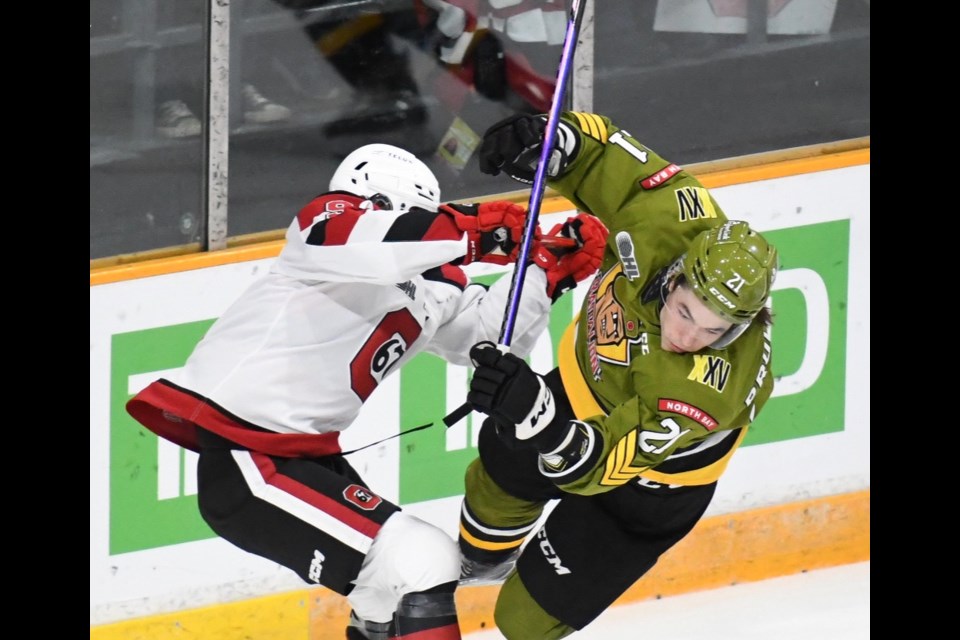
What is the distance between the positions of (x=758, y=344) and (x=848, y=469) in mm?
1666

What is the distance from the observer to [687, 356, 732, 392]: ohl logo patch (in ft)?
13.6

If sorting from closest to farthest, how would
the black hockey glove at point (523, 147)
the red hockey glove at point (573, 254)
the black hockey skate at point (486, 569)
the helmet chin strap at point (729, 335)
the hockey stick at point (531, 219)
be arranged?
the helmet chin strap at point (729, 335) → the hockey stick at point (531, 219) → the black hockey glove at point (523, 147) → the red hockey glove at point (573, 254) → the black hockey skate at point (486, 569)

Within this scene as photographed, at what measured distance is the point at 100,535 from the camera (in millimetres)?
5207

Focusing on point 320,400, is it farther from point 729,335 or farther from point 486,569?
point 729,335

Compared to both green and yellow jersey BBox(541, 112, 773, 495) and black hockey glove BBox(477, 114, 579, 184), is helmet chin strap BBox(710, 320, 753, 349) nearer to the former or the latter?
green and yellow jersey BBox(541, 112, 773, 495)

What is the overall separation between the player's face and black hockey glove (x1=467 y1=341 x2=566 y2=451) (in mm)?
269

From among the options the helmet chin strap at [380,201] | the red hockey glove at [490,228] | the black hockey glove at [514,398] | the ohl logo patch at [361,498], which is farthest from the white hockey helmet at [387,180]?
the ohl logo patch at [361,498]

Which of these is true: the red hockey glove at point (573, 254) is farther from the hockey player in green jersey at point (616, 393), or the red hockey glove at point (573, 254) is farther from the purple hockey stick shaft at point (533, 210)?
the purple hockey stick shaft at point (533, 210)

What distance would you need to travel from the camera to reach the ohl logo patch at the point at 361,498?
4445mm

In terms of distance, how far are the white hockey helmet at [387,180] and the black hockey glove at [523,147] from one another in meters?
0.14

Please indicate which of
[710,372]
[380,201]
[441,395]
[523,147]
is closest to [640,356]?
[710,372]

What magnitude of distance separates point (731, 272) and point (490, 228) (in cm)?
56

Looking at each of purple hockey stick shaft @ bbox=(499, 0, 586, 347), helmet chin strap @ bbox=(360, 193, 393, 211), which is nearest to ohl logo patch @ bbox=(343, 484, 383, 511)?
purple hockey stick shaft @ bbox=(499, 0, 586, 347)

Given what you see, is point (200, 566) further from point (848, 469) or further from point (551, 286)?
point (848, 469)
